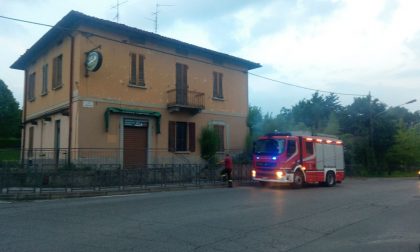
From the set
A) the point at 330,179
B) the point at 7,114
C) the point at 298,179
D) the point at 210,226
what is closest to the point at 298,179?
the point at 298,179

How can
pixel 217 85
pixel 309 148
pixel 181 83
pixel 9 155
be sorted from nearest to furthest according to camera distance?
1. pixel 9 155
2. pixel 309 148
3. pixel 181 83
4. pixel 217 85

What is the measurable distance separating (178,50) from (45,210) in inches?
604

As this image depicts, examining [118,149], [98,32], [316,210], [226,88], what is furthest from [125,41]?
[316,210]

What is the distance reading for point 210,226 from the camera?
9102mm

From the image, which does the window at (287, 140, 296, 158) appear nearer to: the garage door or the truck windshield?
the truck windshield

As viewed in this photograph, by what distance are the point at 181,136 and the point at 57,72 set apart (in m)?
7.93

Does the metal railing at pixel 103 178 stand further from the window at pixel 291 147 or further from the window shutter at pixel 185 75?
the window shutter at pixel 185 75

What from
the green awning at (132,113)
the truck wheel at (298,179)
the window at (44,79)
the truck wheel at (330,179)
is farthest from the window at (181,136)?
the truck wheel at (330,179)

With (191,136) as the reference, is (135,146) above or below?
below

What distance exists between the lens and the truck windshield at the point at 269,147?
19828 mm

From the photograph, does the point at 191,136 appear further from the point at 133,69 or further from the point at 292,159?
the point at 292,159

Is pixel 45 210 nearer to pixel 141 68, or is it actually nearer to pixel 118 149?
pixel 118 149

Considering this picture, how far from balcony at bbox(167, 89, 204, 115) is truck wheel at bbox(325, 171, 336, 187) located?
27.1 feet

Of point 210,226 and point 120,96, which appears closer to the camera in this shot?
point 210,226
